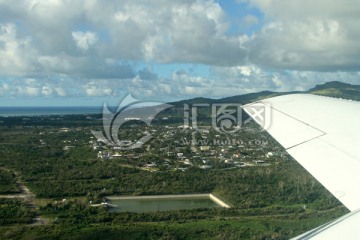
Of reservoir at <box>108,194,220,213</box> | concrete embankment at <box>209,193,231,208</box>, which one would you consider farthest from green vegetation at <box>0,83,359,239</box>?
reservoir at <box>108,194,220,213</box>

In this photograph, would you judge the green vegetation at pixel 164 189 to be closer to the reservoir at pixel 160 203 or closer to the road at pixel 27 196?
the road at pixel 27 196

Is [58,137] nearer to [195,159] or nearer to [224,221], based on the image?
[195,159]

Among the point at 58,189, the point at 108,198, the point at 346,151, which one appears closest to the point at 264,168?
the point at 108,198

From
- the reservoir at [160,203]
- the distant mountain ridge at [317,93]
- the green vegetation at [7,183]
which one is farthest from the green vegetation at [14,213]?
the distant mountain ridge at [317,93]

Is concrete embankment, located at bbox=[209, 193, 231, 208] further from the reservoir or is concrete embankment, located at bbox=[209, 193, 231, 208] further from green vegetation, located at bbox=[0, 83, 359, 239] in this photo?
green vegetation, located at bbox=[0, 83, 359, 239]

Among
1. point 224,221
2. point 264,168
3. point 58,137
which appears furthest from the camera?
point 58,137
